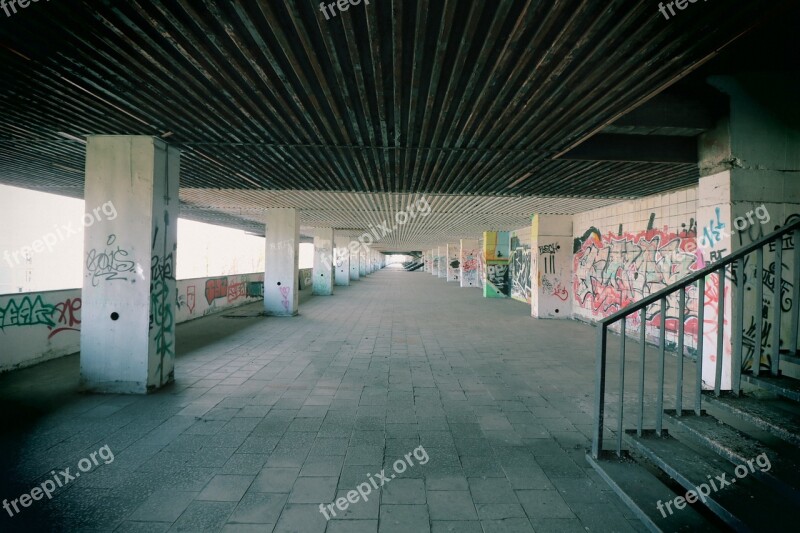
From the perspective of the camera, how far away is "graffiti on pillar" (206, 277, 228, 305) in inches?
499

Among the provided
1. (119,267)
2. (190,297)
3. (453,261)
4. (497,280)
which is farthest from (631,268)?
(453,261)

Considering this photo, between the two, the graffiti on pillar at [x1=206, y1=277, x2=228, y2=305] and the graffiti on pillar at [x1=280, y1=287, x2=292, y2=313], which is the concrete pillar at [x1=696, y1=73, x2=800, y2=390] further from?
the graffiti on pillar at [x1=206, y1=277, x2=228, y2=305]

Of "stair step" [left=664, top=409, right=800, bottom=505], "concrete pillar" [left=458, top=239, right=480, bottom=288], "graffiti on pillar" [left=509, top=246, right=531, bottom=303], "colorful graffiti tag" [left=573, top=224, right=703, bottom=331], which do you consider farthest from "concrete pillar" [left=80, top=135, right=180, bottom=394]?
"concrete pillar" [left=458, top=239, right=480, bottom=288]

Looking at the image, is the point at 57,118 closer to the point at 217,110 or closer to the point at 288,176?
the point at 217,110

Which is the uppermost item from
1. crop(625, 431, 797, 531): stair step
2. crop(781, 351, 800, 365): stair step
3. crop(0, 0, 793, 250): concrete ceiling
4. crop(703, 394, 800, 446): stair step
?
crop(0, 0, 793, 250): concrete ceiling

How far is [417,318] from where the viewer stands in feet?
42.6

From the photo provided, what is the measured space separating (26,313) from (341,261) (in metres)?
22.3

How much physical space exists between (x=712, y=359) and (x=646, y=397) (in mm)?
1194

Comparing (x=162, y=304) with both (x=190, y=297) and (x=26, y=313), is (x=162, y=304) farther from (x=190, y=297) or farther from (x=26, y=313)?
(x=190, y=297)

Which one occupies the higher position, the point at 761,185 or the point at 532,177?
the point at 532,177

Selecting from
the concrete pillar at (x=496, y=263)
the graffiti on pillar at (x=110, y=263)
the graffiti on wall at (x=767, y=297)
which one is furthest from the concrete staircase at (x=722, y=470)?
the concrete pillar at (x=496, y=263)

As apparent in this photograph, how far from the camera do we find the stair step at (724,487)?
2.37 m

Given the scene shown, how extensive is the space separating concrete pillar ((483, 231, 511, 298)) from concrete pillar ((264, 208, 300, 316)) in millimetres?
11969

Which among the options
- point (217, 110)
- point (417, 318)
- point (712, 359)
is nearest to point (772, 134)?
point (712, 359)
